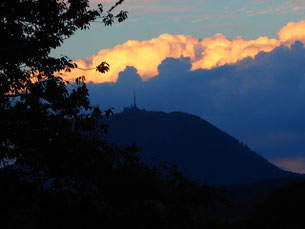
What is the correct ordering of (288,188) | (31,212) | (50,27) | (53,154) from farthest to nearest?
(288,188), (50,27), (53,154), (31,212)

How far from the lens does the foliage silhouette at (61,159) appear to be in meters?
16.2

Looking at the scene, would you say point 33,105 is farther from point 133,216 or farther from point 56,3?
point 133,216

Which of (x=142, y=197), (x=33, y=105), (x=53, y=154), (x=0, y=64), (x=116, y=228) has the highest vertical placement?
(x=0, y=64)

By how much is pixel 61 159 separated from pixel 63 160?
0.16 metres

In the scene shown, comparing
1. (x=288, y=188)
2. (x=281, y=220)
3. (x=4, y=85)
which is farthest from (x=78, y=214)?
(x=288, y=188)

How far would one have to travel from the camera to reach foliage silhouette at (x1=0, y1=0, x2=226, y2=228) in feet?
53.3

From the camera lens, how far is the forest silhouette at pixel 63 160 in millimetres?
16219

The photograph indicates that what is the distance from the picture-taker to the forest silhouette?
16.2m

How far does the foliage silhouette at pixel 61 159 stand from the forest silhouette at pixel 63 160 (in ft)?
0.11

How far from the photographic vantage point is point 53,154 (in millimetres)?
18844

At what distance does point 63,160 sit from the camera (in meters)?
18.5

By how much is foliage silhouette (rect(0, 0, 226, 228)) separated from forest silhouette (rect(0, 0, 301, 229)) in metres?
0.03

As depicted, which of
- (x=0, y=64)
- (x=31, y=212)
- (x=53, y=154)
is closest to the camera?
(x=31, y=212)

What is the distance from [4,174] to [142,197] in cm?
531
